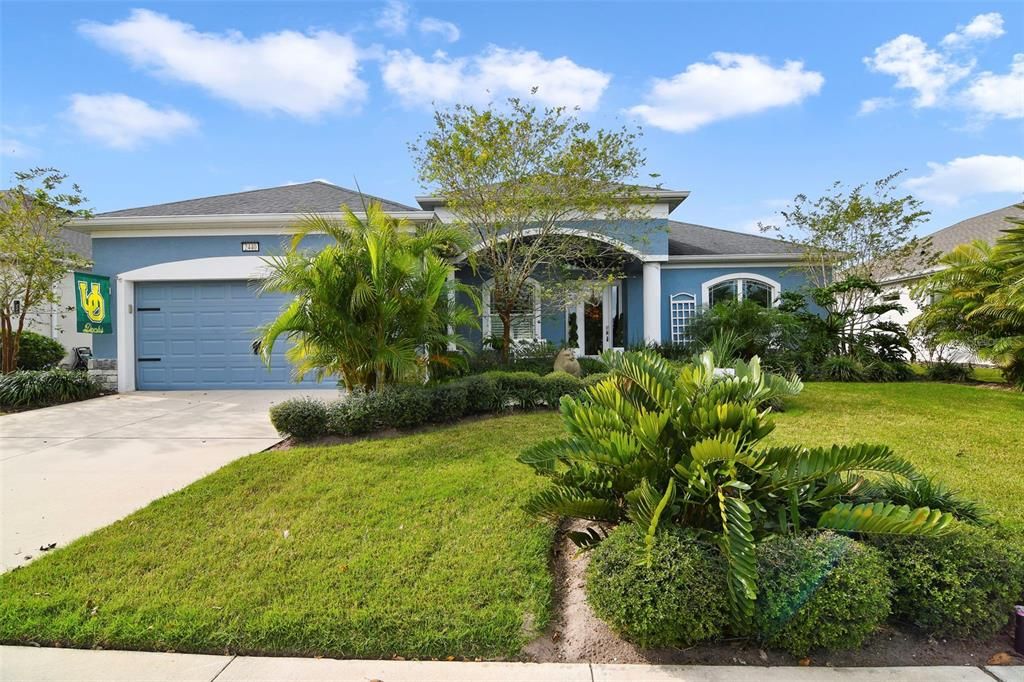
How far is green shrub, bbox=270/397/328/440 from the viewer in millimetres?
6406

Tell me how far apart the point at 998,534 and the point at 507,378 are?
5.62 m

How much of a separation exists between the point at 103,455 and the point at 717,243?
48.0 feet

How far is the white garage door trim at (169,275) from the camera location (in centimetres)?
1132

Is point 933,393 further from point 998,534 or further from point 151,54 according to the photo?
point 151,54

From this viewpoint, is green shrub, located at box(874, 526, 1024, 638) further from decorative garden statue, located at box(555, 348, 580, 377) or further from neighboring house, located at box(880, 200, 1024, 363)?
neighboring house, located at box(880, 200, 1024, 363)

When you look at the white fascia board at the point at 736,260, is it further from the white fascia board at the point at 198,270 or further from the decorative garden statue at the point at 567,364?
the white fascia board at the point at 198,270

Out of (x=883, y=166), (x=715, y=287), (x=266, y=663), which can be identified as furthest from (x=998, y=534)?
(x=883, y=166)

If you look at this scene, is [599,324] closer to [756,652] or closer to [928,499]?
[928,499]

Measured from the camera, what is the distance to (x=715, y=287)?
14.1m

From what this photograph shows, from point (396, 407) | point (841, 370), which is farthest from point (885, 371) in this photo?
point (396, 407)

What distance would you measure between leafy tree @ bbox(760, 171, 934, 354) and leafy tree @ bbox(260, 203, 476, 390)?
1036 centimetres

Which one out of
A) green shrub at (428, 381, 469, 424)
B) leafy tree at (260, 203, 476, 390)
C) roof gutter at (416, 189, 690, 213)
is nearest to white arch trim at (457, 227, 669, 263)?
roof gutter at (416, 189, 690, 213)

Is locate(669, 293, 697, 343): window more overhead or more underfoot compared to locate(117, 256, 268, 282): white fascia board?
more underfoot

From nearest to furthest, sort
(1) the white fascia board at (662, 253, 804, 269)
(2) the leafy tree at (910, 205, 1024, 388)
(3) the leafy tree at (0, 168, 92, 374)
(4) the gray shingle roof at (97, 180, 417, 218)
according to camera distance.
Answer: (2) the leafy tree at (910, 205, 1024, 388) → (3) the leafy tree at (0, 168, 92, 374) → (4) the gray shingle roof at (97, 180, 417, 218) → (1) the white fascia board at (662, 253, 804, 269)
